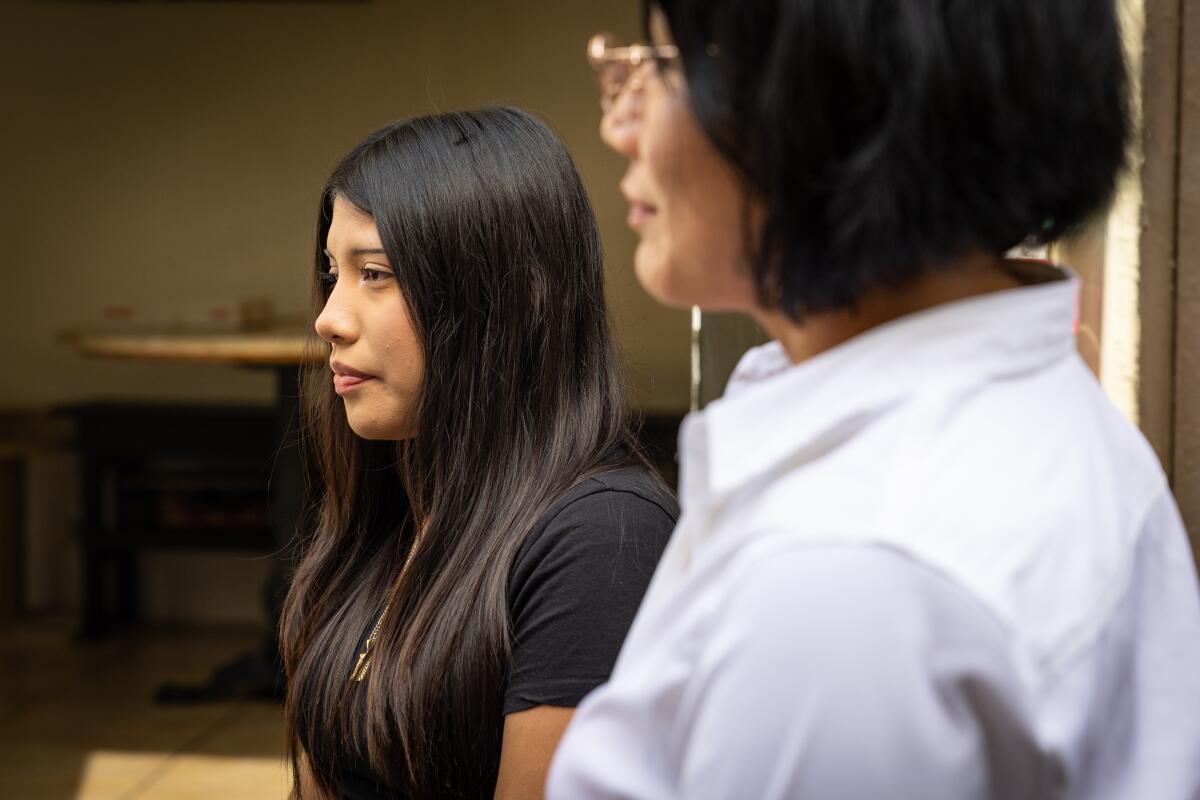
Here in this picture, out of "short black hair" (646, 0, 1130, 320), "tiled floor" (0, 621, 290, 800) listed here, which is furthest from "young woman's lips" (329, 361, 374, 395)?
"tiled floor" (0, 621, 290, 800)

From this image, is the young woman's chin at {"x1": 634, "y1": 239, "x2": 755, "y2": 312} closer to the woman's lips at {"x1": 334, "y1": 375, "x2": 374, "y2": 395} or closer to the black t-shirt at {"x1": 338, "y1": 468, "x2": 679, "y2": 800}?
the black t-shirt at {"x1": 338, "y1": 468, "x2": 679, "y2": 800}

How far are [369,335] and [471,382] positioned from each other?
130mm

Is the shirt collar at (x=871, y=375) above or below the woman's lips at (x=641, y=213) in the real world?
below

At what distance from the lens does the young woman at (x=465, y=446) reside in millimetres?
1355

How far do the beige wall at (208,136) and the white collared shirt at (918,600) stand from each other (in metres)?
4.77

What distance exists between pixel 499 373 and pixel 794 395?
0.82 m

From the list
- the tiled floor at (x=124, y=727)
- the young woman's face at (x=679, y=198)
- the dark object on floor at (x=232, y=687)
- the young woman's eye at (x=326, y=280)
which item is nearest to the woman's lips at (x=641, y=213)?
the young woman's face at (x=679, y=198)

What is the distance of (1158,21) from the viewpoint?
1428 millimetres

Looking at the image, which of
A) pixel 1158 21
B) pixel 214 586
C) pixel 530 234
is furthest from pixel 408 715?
pixel 214 586

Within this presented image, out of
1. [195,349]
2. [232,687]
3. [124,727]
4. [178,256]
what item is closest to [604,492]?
[195,349]

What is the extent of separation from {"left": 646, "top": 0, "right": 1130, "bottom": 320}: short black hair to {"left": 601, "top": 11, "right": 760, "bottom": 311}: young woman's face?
0.02 m

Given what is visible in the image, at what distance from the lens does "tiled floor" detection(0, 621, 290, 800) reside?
3836mm

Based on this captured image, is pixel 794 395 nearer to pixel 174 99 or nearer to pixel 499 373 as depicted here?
pixel 499 373

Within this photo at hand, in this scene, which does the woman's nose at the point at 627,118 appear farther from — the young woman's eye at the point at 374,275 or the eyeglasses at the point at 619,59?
the young woman's eye at the point at 374,275
